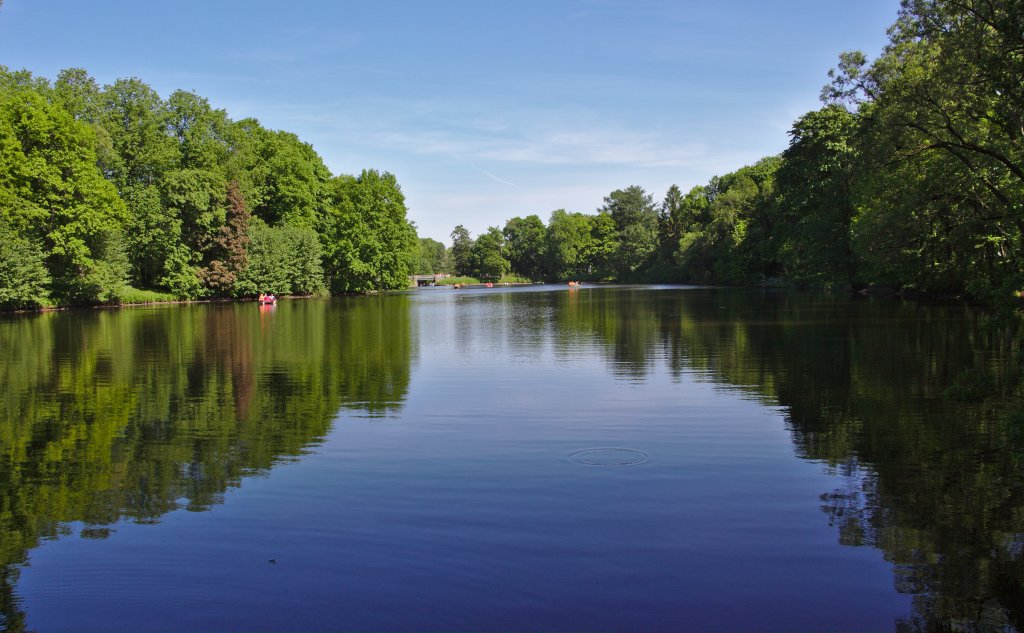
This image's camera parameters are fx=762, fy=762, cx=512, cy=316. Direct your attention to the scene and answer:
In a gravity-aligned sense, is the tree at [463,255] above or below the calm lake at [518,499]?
above

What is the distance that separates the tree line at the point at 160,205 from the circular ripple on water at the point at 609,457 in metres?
47.6

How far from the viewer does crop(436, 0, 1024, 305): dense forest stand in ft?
52.2

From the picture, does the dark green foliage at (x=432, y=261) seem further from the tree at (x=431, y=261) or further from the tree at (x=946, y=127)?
the tree at (x=946, y=127)

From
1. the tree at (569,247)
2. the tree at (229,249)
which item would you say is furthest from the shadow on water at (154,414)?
the tree at (569,247)

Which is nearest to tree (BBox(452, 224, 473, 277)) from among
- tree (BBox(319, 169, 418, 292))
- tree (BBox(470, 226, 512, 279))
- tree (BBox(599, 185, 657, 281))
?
tree (BBox(470, 226, 512, 279))

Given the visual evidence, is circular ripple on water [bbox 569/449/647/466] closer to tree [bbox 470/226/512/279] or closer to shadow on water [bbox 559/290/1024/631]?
shadow on water [bbox 559/290/1024/631]

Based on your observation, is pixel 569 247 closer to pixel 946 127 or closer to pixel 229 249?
pixel 229 249

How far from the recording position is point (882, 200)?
1334 inches

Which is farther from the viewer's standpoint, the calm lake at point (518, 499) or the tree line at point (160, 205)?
the tree line at point (160, 205)

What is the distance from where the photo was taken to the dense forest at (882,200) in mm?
15898

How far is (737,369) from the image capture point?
19469 mm

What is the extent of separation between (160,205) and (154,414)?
5337 centimetres

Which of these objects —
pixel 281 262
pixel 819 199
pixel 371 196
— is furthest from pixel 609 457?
pixel 371 196

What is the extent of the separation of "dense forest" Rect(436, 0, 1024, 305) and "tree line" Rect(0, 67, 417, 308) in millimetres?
45924
